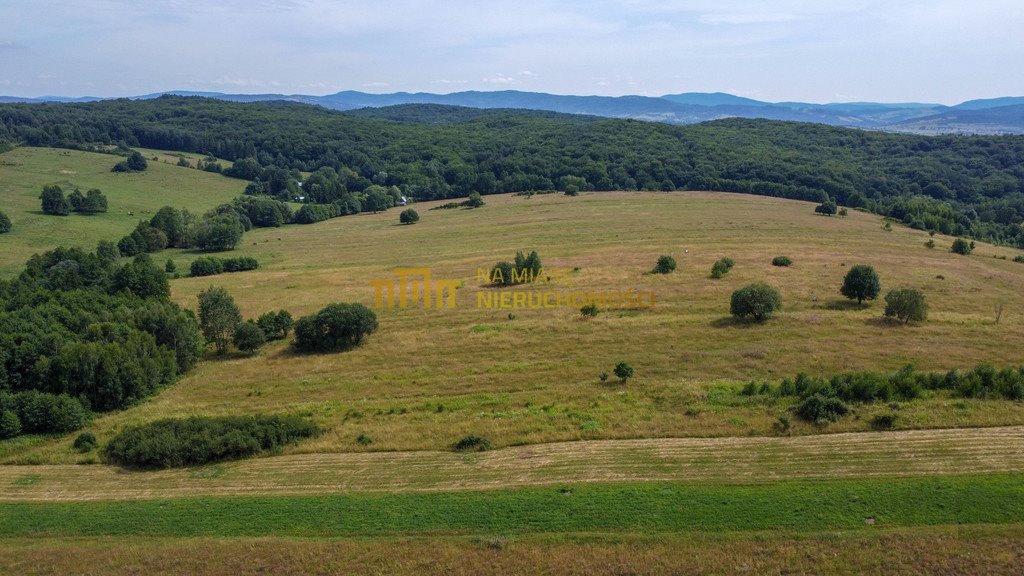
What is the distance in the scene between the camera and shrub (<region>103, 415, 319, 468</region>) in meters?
33.4

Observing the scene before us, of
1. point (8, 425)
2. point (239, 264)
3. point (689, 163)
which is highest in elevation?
point (689, 163)

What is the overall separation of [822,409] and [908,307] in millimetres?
24496

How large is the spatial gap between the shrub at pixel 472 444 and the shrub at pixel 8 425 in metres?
26.6

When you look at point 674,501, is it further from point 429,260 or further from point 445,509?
point 429,260

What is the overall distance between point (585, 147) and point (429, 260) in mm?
111561

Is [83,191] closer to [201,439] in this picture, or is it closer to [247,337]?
[247,337]

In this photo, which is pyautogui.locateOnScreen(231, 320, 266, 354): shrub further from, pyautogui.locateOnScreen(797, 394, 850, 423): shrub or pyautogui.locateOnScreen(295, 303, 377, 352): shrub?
pyautogui.locateOnScreen(797, 394, 850, 423): shrub

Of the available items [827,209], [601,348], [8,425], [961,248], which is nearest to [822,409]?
[601,348]

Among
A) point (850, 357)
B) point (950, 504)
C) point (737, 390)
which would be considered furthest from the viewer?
point (850, 357)

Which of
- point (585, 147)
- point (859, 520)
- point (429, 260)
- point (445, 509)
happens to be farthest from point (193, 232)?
point (585, 147)

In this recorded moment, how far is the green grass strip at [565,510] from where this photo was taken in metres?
25.7

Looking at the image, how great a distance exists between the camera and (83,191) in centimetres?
12838

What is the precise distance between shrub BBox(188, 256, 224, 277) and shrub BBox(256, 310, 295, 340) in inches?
1363

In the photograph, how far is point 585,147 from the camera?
187750 millimetres
